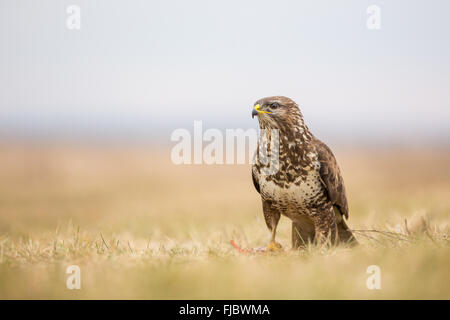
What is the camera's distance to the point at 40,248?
545 cm

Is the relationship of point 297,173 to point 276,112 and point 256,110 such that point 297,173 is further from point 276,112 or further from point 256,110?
point 256,110

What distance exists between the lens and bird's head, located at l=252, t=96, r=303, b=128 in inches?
232

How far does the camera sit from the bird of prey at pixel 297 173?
579 centimetres

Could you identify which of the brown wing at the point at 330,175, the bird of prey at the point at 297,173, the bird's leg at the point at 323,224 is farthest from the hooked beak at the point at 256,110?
the bird's leg at the point at 323,224

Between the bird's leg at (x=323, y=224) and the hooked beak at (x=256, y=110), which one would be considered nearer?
the hooked beak at (x=256, y=110)

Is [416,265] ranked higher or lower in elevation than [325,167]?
lower

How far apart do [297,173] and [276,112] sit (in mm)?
835

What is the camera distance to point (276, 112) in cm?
589

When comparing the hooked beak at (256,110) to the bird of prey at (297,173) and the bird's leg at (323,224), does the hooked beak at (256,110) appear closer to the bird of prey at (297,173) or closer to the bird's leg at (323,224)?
the bird of prey at (297,173)

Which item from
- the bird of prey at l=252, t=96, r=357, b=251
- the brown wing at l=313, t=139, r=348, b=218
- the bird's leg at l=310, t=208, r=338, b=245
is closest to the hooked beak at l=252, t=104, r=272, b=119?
the bird of prey at l=252, t=96, r=357, b=251

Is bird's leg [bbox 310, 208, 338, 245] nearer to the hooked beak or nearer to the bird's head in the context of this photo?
the bird's head

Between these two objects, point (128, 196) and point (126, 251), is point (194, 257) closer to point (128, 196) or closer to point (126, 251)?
point (126, 251)

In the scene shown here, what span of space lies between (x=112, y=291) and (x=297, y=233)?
339 cm

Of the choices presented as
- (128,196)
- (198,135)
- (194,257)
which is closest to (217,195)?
(128,196)
